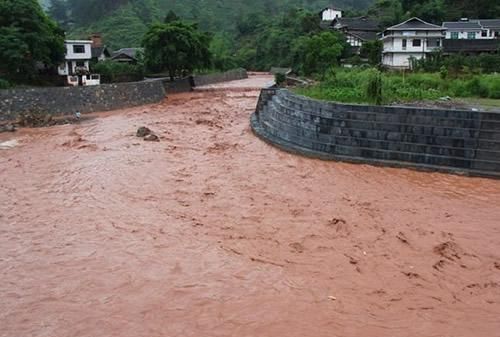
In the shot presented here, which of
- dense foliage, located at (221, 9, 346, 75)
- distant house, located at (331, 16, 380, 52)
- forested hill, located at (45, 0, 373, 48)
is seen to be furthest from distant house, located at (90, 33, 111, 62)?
distant house, located at (331, 16, 380, 52)

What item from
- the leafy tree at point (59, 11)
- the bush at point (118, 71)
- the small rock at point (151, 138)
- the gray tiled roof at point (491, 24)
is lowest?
the small rock at point (151, 138)

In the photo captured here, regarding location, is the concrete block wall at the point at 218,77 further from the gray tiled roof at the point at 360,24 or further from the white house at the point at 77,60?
the gray tiled roof at the point at 360,24

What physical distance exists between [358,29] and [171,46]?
25576 millimetres

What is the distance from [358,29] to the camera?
5159cm

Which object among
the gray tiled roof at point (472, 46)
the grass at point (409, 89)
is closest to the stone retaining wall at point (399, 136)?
the grass at point (409, 89)

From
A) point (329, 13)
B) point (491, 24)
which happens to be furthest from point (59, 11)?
point (491, 24)

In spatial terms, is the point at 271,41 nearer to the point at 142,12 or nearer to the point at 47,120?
the point at 142,12

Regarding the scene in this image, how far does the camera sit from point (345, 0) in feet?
345

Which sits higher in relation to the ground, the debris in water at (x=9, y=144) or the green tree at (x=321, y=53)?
the green tree at (x=321, y=53)

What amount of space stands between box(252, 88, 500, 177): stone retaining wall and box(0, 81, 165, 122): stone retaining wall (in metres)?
14.7

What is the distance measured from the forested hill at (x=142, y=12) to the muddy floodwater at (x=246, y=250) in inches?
2340

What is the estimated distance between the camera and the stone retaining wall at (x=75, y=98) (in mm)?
22698

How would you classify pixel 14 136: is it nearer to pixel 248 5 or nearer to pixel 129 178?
pixel 129 178

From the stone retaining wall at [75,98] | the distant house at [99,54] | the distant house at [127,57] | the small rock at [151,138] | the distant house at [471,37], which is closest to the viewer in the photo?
the small rock at [151,138]
